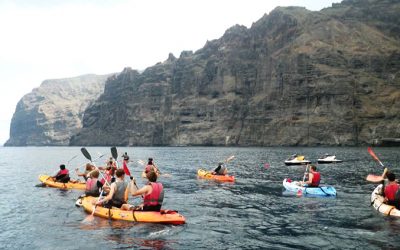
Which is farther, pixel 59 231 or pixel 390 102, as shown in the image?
pixel 390 102

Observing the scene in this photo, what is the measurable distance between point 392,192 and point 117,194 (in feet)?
51.5

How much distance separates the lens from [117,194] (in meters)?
23.1

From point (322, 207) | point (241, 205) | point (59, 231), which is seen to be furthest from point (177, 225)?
point (322, 207)

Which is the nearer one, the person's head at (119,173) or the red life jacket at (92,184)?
the person's head at (119,173)

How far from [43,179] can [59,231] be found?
22.0 meters

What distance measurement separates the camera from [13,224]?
24047 mm

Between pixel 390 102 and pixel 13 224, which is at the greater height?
pixel 390 102

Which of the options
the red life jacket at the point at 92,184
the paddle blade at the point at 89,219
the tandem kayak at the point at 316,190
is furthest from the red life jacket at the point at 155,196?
the tandem kayak at the point at 316,190

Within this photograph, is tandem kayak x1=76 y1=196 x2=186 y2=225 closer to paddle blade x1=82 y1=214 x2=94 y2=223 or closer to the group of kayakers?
the group of kayakers

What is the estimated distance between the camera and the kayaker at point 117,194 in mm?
22625

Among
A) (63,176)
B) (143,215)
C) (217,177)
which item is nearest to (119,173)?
(143,215)

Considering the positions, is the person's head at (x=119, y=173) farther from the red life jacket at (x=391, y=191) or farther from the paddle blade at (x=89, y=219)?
the red life jacket at (x=391, y=191)

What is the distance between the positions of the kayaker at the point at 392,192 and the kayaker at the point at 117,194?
49.2ft

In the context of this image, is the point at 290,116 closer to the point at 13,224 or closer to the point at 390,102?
the point at 390,102
